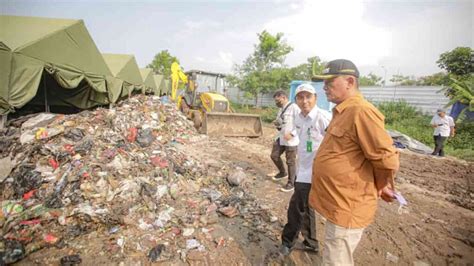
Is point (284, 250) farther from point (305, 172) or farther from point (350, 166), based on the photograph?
point (350, 166)

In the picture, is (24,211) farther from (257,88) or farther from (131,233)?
(257,88)

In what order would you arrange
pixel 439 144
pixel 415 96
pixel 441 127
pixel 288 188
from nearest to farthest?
pixel 288 188 → pixel 441 127 → pixel 439 144 → pixel 415 96

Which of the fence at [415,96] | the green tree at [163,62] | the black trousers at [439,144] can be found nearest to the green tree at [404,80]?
the fence at [415,96]

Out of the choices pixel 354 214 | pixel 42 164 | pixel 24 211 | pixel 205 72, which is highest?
pixel 205 72

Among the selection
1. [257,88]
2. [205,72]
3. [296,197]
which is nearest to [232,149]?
[296,197]

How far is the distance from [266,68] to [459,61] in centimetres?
1264

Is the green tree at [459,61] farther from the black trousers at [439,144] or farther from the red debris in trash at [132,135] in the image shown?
the red debris in trash at [132,135]

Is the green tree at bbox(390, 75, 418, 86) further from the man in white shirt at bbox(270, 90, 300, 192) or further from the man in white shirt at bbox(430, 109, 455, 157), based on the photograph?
the man in white shirt at bbox(270, 90, 300, 192)

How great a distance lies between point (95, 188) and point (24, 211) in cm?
72

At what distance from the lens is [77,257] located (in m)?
2.20

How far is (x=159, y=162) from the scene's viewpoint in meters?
4.02

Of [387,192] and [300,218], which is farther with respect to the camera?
[300,218]

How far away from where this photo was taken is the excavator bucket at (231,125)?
7.62 metres

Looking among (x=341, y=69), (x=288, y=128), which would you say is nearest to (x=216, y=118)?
(x=288, y=128)
